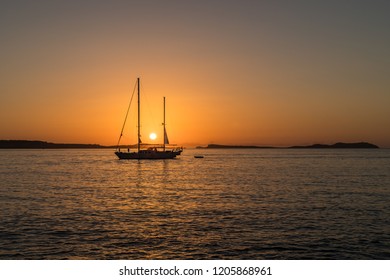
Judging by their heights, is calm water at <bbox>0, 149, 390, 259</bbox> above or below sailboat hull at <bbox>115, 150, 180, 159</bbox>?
below

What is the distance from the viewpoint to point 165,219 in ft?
96.8

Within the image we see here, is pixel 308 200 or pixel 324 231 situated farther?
pixel 308 200

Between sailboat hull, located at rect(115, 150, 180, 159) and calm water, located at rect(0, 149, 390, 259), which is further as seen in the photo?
sailboat hull, located at rect(115, 150, 180, 159)

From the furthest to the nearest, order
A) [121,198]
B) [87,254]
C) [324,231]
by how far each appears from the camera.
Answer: [121,198]
[324,231]
[87,254]

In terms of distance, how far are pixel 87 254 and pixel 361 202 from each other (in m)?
27.5

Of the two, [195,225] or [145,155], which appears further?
[145,155]

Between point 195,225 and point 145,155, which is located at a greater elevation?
point 145,155

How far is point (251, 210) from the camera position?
33.8 metres

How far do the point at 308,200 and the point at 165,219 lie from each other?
16690mm

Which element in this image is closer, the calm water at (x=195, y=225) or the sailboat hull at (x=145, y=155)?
the calm water at (x=195, y=225)

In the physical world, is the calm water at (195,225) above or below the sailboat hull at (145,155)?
below

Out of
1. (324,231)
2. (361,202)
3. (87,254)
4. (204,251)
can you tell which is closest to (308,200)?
(361,202)

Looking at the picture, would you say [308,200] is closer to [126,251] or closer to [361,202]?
[361,202]
